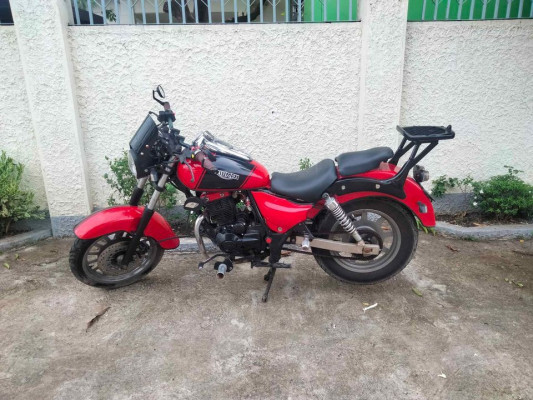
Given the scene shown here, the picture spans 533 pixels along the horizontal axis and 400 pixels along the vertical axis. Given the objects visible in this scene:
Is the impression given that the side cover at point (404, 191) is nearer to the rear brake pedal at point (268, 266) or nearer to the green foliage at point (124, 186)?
the rear brake pedal at point (268, 266)

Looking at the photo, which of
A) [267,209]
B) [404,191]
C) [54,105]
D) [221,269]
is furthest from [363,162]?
[54,105]

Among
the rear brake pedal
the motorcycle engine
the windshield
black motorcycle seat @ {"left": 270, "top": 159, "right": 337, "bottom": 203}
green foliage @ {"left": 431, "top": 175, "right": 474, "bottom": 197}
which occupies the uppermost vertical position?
the windshield

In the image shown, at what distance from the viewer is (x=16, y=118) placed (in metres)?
3.95

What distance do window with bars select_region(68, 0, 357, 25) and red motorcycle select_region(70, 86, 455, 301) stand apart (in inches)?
58.8

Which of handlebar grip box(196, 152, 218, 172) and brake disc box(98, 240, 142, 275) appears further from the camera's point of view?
brake disc box(98, 240, 142, 275)

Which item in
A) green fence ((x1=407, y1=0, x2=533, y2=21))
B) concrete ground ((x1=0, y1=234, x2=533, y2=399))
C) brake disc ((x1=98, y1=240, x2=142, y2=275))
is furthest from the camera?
green fence ((x1=407, y1=0, x2=533, y2=21))

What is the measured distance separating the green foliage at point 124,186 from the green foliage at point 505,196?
3251 mm

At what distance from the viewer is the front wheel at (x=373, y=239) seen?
286 centimetres

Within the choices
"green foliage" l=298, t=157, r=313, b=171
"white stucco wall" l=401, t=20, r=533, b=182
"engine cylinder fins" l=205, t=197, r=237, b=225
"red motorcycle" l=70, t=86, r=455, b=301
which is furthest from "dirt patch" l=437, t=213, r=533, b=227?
"engine cylinder fins" l=205, t=197, r=237, b=225

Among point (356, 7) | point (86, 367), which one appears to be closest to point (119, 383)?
point (86, 367)

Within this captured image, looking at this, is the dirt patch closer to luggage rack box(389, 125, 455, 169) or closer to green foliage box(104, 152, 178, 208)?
luggage rack box(389, 125, 455, 169)

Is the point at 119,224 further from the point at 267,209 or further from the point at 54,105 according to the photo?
the point at 54,105

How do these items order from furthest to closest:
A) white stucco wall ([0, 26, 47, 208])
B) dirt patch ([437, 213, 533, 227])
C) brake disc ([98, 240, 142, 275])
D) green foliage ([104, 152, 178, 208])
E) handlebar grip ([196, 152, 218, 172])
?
dirt patch ([437, 213, 533, 227]) < green foliage ([104, 152, 178, 208]) < white stucco wall ([0, 26, 47, 208]) < brake disc ([98, 240, 142, 275]) < handlebar grip ([196, 152, 218, 172])

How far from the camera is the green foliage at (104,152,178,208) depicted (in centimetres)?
390
